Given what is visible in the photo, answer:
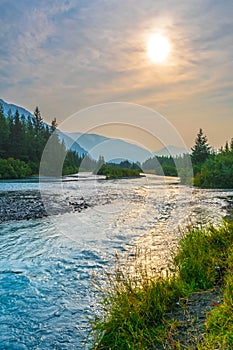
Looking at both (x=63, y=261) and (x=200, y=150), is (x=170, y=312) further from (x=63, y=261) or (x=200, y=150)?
(x=200, y=150)

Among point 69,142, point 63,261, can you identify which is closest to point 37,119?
point 69,142

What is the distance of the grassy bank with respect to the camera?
389cm

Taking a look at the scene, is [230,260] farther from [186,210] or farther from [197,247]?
[186,210]

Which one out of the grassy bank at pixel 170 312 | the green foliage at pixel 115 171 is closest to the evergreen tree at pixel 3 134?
the green foliage at pixel 115 171

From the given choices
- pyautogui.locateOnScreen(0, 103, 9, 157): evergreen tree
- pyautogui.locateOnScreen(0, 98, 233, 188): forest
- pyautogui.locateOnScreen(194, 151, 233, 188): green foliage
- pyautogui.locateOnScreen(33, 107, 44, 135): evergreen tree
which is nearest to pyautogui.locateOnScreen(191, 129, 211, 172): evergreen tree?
pyautogui.locateOnScreen(0, 98, 233, 188): forest

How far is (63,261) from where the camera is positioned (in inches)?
339

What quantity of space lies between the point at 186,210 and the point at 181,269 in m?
11.4

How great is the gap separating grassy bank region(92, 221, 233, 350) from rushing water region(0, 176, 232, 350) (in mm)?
702

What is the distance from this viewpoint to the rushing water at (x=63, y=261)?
16.9 feet

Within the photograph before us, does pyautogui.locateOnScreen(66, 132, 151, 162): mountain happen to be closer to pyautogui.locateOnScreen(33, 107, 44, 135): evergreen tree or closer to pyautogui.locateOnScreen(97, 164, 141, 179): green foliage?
pyautogui.locateOnScreen(97, 164, 141, 179): green foliage

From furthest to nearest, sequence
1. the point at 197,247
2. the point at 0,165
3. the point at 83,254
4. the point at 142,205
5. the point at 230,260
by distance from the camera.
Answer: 1. the point at 0,165
2. the point at 142,205
3. the point at 83,254
4. the point at 197,247
5. the point at 230,260

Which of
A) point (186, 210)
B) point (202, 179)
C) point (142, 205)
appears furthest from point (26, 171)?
point (186, 210)

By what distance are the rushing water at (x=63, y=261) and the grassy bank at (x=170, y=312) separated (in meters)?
0.70

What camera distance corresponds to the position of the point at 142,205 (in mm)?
20469
